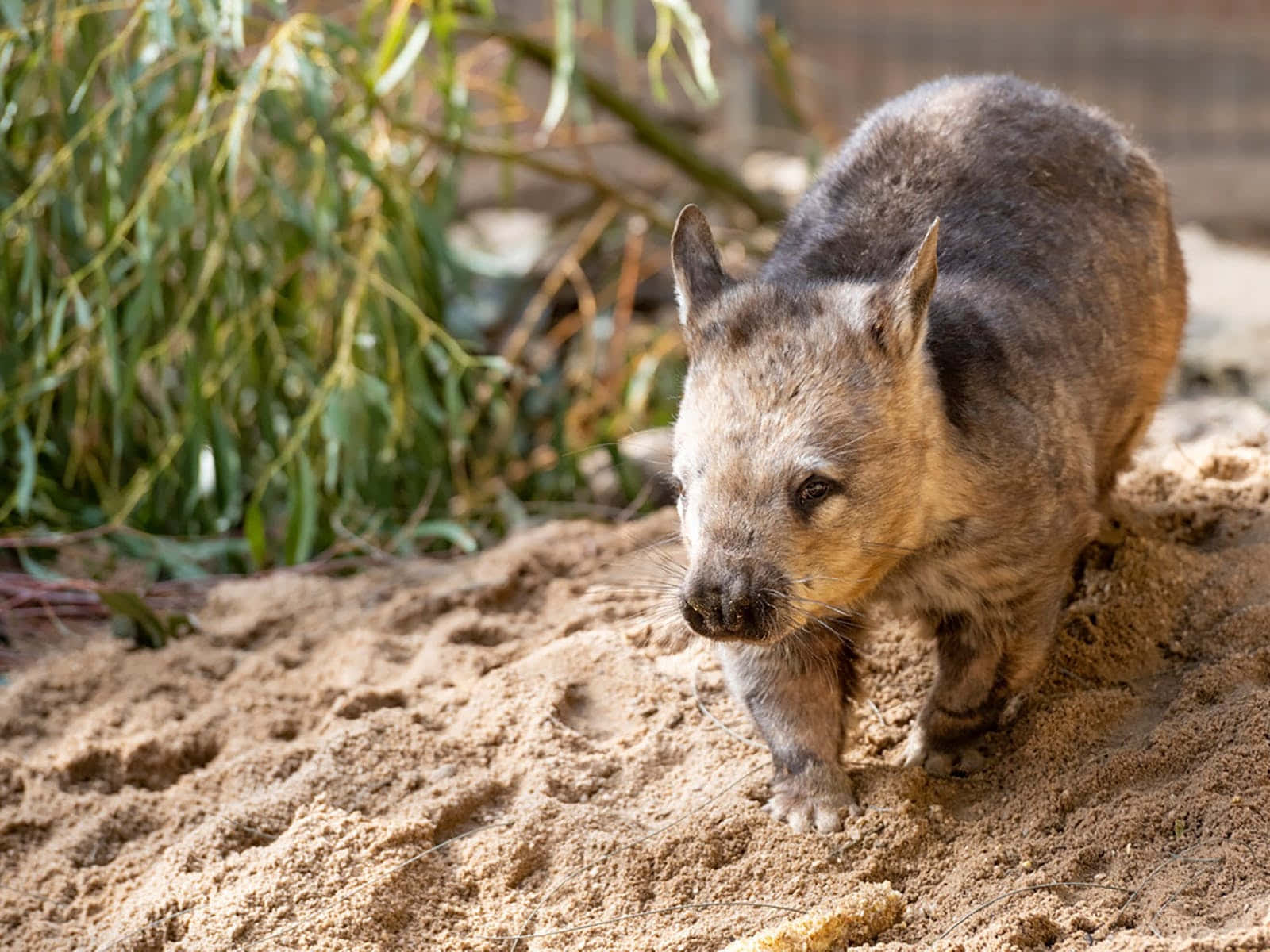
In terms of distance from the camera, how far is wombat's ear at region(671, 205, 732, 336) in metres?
3.46

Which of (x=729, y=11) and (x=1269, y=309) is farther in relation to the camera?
(x=729, y=11)

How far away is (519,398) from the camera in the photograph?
6648mm

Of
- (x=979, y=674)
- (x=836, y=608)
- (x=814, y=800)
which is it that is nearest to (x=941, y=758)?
(x=979, y=674)

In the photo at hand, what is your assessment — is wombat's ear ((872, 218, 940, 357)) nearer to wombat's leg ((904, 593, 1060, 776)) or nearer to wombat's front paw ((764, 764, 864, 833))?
wombat's leg ((904, 593, 1060, 776))

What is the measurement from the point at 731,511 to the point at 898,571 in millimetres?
548

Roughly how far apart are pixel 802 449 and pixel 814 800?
82cm

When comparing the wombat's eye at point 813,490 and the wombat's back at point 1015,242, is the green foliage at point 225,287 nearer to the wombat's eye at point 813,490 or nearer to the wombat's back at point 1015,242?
the wombat's back at point 1015,242

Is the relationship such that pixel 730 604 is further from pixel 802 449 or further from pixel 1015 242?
pixel 1015 242

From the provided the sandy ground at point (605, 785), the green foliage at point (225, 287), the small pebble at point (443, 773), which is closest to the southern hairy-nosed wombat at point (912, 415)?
the sandy ground at point (605, 785)

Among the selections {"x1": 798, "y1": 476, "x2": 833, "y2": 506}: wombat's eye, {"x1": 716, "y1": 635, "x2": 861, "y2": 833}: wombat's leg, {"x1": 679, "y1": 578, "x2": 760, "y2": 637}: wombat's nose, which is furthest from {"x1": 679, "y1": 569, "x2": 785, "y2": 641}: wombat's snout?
{"x1": 716, "y1": 635, "x2": 861, "y2": 833}: wombat's leg

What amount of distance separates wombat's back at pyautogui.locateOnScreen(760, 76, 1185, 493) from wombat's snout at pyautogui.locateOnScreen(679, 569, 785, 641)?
2.21ft

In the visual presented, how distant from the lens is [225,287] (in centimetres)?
534

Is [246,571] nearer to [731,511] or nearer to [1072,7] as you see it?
[731,511]

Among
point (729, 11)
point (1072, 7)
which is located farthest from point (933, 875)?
point (1072, 7)
